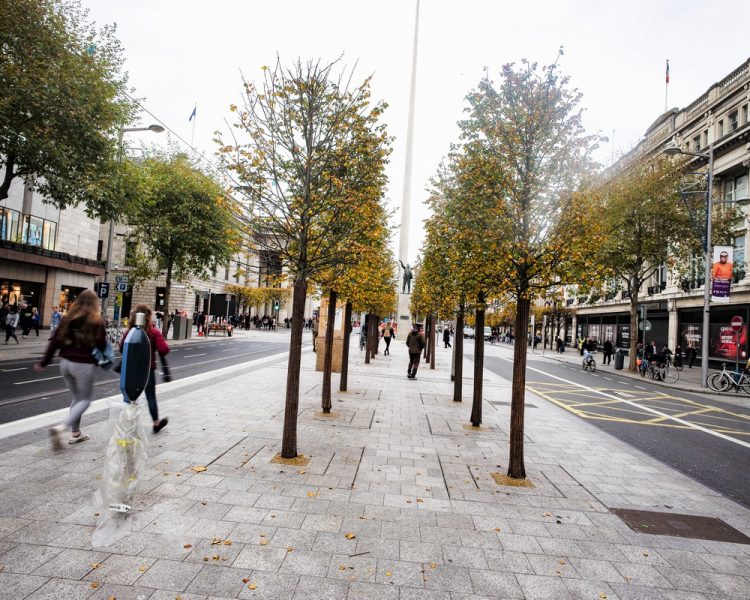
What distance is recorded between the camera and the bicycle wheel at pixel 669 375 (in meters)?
21.0

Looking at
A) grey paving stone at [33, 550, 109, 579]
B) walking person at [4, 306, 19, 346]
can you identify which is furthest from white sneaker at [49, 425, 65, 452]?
walking person at [4, 306, 19, 346]

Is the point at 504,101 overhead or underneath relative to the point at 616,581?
overhead

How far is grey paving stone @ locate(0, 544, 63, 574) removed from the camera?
329cm

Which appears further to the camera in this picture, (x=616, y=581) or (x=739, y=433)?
(x=739, y=433)

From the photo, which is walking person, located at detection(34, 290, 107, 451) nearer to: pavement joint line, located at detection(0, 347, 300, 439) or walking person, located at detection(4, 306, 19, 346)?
pavement joint line, located at detection(0, 347, 300, 439)

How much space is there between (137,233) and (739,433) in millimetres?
32136

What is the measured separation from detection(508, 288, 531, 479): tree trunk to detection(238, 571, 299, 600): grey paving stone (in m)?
3.67

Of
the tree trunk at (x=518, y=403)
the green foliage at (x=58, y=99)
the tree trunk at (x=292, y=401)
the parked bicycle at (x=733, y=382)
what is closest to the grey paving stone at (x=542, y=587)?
the tree trunk at (x=518, y=403)

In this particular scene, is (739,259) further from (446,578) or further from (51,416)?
(51,416)

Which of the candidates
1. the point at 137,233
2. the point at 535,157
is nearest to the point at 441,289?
the point at 535,157

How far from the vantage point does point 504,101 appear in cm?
669

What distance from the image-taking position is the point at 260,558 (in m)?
3.62

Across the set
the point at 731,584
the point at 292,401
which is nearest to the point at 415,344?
the point at 292,401

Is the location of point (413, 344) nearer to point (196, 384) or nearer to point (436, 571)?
point (196, 384)
